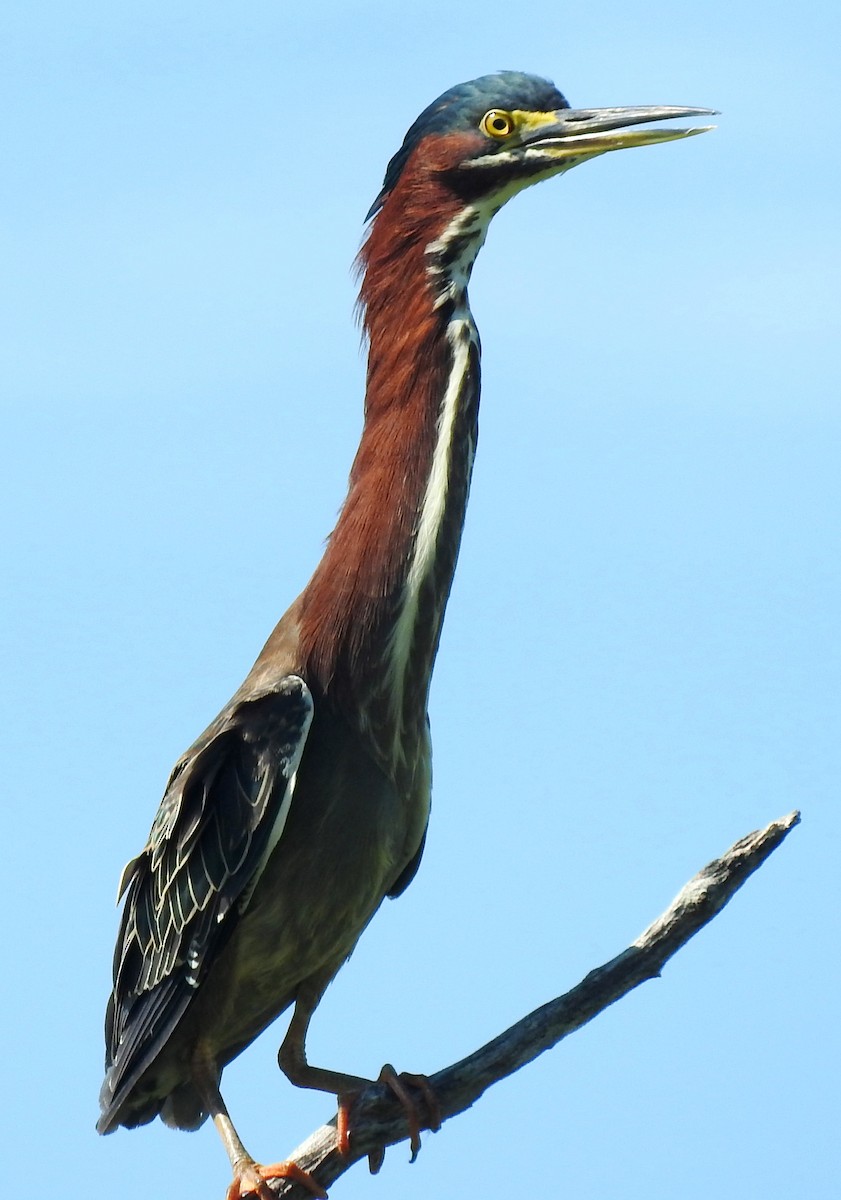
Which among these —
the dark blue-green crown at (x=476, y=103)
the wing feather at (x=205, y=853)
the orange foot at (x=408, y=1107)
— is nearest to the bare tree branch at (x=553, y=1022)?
the orange foot at (x=408, y=1107)

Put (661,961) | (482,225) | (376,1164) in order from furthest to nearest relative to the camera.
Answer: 1. (482,225)
2. (376,1164)
3. (661,961)

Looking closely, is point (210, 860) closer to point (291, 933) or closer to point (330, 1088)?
point (291, 933)

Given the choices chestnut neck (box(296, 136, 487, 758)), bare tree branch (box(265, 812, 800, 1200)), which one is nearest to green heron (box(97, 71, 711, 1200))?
chestnut neck (box(296, 136, 487, 758))

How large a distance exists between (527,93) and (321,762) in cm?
206

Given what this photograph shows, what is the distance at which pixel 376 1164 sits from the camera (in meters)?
4.39

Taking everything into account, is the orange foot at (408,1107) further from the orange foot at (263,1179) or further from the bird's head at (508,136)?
the bird's head at (508,136)

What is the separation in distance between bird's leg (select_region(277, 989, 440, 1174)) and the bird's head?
2453mm

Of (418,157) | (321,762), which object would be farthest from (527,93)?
(321,762)

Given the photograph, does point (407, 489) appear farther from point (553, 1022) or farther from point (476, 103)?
point (553, 1022)

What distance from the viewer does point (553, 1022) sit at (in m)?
3.83

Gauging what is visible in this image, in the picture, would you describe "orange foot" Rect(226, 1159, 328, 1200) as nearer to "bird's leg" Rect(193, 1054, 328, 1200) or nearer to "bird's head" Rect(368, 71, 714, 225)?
"bird's leg" Rect(193, 1054, 328, 1200)

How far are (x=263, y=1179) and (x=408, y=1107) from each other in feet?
1.42

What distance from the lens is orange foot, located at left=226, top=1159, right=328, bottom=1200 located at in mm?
4180

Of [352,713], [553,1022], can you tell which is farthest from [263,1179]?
[352,713]
